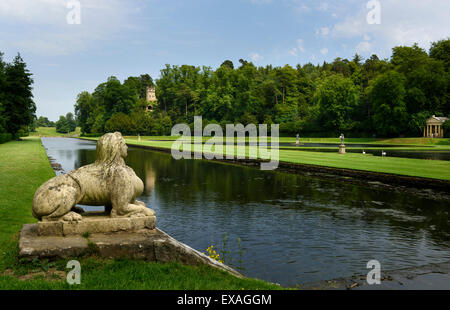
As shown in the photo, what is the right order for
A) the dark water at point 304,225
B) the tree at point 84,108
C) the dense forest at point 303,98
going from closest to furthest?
1. the dark water at point 304,225
2. the dense forest at point 303,98
3. the tree at point 84,108

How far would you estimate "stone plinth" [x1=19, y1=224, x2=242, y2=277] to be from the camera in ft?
16.4

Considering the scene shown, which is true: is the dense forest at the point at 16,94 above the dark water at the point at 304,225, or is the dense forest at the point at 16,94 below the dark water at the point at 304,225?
above

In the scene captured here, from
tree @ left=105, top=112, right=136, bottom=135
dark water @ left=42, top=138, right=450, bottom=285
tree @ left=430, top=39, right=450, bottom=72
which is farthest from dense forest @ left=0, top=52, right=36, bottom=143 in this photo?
tree @ left=430, top=39, right=450, bottom=72

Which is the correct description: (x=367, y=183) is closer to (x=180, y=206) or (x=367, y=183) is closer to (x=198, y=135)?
(x=180, y=206)

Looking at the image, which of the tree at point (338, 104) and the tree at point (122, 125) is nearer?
the tree at point (338, 104)

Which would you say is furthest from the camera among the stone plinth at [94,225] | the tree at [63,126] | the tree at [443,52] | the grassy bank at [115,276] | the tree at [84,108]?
the tree at [63,126]

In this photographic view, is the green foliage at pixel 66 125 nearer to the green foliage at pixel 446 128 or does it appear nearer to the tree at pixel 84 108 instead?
the tree at pixel 84 108

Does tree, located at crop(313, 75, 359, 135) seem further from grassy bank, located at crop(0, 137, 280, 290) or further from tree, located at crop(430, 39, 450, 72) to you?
grassy bank, located at crop(0, 137, 280, 290)

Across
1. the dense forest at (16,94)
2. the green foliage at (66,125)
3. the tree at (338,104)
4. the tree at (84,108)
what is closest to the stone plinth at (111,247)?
the dense forest at (16,94)

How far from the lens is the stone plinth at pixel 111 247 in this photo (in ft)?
16.4

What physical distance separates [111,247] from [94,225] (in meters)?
0.65

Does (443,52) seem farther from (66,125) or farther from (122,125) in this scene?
(66,125)

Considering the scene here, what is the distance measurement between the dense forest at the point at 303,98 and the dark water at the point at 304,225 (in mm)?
56546

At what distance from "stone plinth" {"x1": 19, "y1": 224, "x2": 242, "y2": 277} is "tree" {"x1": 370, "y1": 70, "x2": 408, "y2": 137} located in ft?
216
